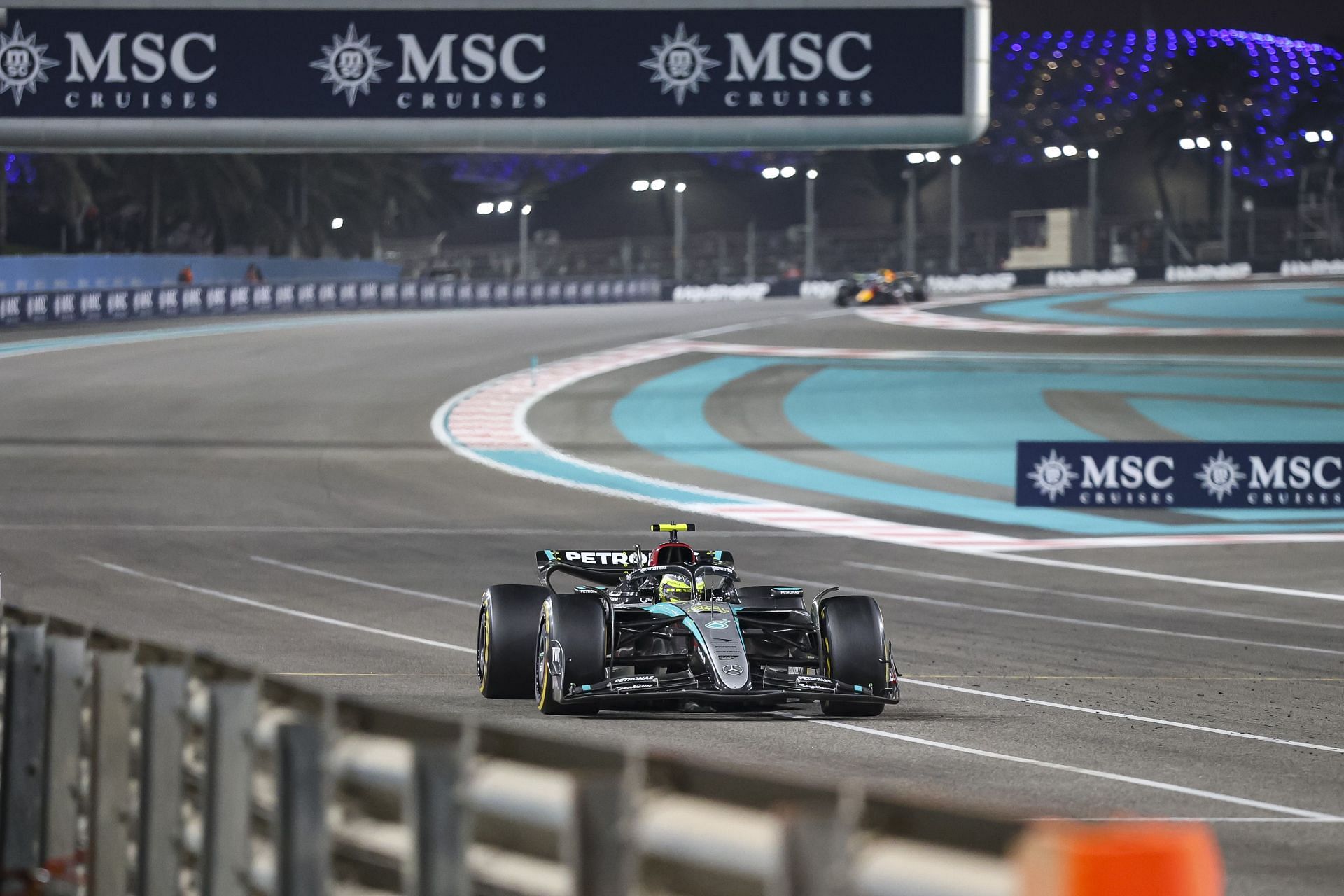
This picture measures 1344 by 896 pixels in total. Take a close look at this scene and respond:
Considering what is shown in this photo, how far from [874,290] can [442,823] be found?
216 ft

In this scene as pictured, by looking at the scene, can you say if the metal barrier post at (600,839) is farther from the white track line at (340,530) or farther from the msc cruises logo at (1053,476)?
the msc cruises logo at (1053,476)

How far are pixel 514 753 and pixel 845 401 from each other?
1518 inches

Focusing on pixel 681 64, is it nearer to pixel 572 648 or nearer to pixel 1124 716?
pixel 572 648

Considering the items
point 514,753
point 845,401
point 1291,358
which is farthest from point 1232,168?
point 514,753

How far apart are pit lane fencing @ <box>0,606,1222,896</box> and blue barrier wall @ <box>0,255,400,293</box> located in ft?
173

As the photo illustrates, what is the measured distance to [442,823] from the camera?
157 inches

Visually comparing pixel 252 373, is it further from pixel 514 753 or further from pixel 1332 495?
pixel 514 753

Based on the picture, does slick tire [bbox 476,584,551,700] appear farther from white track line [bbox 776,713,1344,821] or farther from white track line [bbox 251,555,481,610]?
white track line [bbox 251,555,481,610]

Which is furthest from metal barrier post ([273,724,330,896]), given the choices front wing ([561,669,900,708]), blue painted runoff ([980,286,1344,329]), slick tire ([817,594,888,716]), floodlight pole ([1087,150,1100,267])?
floodlight pole ([1087,150,1100,267])

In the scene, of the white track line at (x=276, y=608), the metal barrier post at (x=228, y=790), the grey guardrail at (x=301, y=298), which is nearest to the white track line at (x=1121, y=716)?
the white track line at (x=276, y=608)

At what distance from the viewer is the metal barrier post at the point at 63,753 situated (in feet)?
18.4

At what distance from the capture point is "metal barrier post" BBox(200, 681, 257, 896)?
4.80 metres

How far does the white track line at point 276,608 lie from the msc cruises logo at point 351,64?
5.37 m

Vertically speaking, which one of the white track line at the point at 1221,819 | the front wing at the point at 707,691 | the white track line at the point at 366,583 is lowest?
the white track line at the point at 366,583
